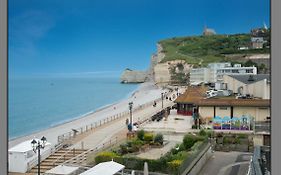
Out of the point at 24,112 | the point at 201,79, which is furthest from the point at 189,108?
Answer: the point at 24,112

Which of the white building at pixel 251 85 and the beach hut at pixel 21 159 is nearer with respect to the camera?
the beach hut at pixel 21 159

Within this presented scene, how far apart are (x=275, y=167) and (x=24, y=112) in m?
21.1

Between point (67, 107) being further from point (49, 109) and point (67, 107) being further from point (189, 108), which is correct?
point (189, 108)

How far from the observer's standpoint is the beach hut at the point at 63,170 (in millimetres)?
6130

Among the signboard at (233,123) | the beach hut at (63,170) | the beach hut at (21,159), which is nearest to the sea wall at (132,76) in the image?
the signboard at (233,123)

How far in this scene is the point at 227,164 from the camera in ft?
21.3

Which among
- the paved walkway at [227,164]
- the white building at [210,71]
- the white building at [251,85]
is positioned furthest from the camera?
the white building at [210,71]

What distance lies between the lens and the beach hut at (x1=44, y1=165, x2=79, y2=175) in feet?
20.1

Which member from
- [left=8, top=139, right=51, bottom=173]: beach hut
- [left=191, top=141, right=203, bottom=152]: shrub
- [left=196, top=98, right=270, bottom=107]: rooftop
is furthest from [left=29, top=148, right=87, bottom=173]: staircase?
[left=196, top=98, right=270, bottom=107]: rooftop

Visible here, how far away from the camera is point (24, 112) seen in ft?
74.6

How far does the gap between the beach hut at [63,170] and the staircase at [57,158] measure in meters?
0.40

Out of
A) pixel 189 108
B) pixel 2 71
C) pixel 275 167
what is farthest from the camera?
pixel 189 108

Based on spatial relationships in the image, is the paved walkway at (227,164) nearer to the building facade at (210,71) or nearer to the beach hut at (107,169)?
the beach hut at (107,169)

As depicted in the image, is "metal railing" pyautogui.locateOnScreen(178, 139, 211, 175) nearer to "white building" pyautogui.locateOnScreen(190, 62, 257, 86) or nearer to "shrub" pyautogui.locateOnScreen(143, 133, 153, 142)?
"shrub" pyautogui.locateOnScreen(143, 133, 153, 142)
